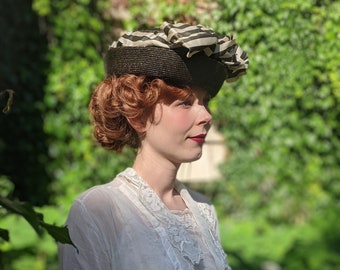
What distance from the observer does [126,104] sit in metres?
2.57

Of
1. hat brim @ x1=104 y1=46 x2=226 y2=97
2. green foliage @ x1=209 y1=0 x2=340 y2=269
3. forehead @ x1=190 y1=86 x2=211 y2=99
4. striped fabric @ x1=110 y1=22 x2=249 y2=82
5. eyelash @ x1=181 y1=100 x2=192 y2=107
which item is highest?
striped fabric @ x1=110 y1=22 x2=249 y2=82

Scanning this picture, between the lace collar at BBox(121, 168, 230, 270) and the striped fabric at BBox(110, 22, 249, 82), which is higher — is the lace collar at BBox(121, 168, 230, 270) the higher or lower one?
the lower one

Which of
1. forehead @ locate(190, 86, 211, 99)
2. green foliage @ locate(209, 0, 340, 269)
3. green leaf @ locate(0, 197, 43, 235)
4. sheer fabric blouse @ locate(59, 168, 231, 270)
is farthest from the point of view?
green foliage @ locate(209, 0, 340, 269)

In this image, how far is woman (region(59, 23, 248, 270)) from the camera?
2381mm

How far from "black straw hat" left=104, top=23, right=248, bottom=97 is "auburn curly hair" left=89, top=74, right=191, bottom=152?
0.03 meters

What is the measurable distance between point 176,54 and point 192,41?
0.09 meters

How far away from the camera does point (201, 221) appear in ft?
8.73

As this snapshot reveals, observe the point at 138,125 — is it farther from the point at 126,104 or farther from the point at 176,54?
the point at 176,54

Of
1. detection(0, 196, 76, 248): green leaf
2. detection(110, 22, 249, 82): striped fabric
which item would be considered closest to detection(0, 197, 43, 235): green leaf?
detection(0, 196, 76, 248): green leaf

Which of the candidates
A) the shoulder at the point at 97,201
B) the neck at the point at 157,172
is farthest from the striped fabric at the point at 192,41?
the shoulder at the point at 97,201

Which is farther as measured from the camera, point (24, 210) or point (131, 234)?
point (131, 234)

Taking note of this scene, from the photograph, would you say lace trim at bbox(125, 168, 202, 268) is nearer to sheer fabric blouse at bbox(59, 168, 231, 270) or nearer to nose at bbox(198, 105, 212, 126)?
sheer fabric blouse at bbox(59, 168, 231, 270)

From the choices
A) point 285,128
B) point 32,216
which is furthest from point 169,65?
point 285,128

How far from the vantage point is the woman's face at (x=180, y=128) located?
2.53 metres
